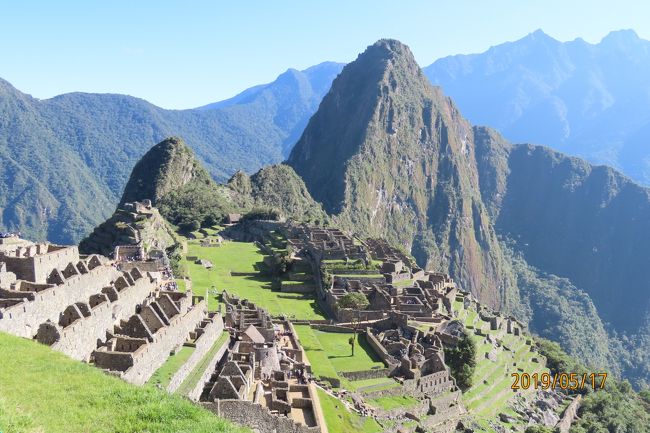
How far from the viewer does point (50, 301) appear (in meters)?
23.5

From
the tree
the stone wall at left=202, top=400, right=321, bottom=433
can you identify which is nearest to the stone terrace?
the stone wall at left=202, top=400, right=321, bottom=433

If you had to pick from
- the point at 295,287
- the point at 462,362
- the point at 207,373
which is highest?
the point at 295,287

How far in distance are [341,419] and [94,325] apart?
13.0 m

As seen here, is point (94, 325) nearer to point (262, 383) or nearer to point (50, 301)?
point (50, 301)

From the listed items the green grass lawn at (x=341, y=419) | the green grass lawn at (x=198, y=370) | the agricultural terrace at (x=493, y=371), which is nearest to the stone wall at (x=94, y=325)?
the green grass lawn at (x=198, y=370)

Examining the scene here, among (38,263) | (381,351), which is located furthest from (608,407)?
(38,263)

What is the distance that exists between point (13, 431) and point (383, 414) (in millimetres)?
26727

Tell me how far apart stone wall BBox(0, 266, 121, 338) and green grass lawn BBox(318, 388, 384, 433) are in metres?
12.7

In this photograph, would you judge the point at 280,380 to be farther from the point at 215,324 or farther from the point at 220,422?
the point at 220,422

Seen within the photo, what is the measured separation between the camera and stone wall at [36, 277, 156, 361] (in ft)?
68.3

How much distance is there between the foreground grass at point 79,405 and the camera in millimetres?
11783

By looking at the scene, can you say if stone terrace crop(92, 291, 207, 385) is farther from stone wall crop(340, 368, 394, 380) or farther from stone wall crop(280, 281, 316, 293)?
stone wall crop(280, 281, 316, 293)

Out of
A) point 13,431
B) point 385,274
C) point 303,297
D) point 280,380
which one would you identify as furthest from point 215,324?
point 385,274

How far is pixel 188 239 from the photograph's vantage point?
270ft
